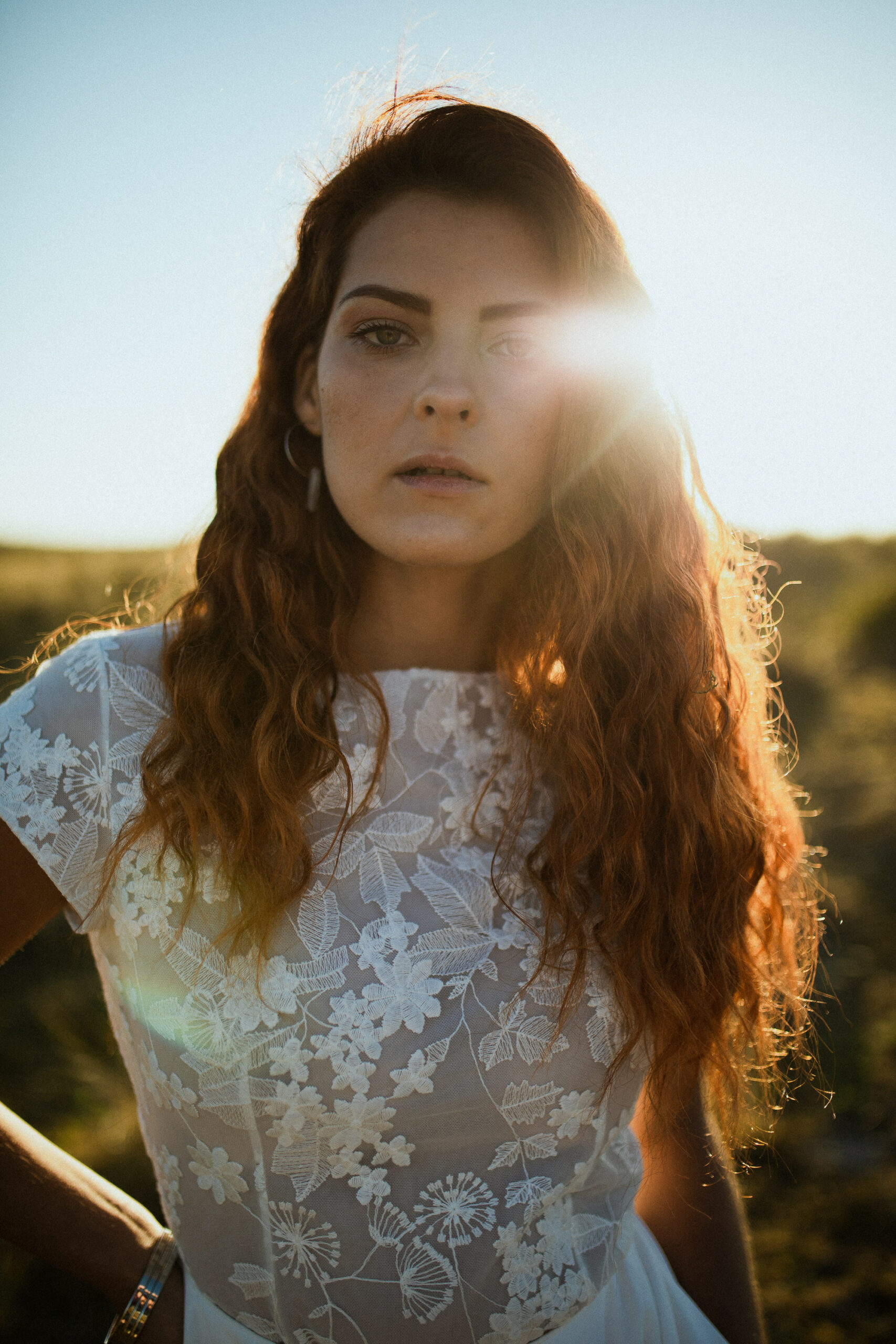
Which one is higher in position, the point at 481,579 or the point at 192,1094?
the point at 481,579

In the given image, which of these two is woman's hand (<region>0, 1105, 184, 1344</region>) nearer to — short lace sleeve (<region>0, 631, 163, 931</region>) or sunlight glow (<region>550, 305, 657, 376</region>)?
short lace sleeve (<region>0, 631, 163, 931</region>)

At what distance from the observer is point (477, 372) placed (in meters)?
1.33

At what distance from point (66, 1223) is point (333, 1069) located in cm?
58

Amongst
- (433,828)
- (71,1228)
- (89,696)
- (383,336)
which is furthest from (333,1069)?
(383,336)

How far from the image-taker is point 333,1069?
1110 millimetres

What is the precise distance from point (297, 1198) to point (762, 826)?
1.06m

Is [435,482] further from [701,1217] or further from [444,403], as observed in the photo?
[701,1217]

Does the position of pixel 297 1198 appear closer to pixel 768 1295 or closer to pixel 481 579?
pixel 481 579

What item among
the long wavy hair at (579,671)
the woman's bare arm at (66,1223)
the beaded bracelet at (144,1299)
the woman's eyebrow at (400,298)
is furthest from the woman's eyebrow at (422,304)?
the beaded bracelet at (144,1299)

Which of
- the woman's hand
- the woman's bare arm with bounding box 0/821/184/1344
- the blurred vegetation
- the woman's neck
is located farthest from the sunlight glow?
the woman's hand

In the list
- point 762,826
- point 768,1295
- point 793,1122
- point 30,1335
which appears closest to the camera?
point 762,826

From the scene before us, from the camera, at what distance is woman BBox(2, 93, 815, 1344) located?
1.15 metres

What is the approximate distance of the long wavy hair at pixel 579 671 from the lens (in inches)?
50.5

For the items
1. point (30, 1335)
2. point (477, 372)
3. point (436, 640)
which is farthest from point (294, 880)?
point (30, 1335)
